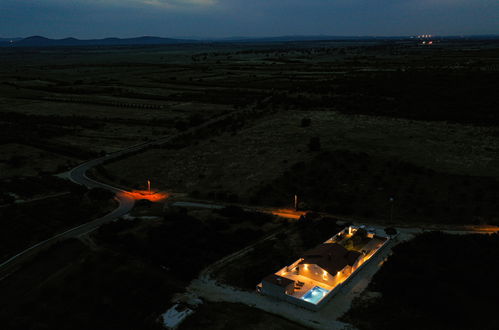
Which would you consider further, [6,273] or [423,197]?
[423,197]

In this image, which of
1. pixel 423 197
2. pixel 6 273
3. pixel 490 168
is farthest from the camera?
pixel 490 168

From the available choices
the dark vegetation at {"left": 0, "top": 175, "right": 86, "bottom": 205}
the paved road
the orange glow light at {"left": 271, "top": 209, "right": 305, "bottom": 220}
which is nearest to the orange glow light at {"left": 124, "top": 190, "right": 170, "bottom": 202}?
the paved road

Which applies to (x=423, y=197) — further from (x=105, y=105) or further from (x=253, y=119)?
(x=105, y=105)

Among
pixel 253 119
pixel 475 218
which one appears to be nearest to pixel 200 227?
pixel 475 218


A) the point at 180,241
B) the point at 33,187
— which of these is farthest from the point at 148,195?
the point at 180,241

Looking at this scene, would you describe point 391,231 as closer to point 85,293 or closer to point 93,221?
point 85,293

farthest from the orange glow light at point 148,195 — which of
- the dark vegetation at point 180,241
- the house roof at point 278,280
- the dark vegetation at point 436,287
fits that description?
the dark vegetation at point 436,287

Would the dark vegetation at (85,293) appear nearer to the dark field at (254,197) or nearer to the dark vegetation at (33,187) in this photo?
the dark field at (254,197)
